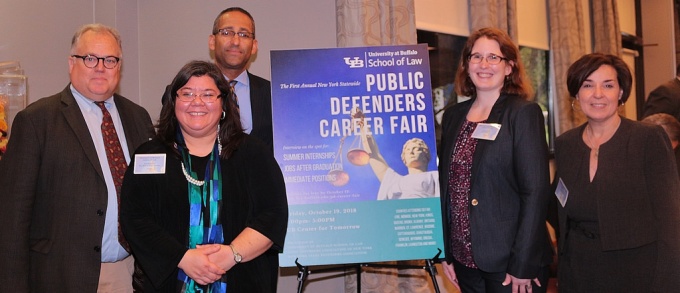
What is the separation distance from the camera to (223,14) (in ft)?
12.1

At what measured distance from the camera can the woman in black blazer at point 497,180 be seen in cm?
274

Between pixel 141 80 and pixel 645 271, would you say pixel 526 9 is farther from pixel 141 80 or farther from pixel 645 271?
pixel 645 271

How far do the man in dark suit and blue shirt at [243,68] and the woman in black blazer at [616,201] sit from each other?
1.61 metres

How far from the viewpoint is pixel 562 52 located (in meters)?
7.48

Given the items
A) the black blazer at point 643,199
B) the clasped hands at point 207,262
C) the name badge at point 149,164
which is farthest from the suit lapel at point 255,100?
the black blazer at point 643,199

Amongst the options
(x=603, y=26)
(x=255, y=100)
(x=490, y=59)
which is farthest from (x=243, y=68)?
(x=603, y=26)

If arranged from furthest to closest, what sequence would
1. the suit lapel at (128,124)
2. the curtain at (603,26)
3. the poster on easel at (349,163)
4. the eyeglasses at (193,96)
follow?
1. the curtain at (603,26)
2. the poster on easel at (349,163)
3. the suit lapel at (128,124)
4. the eyeglasses at (193,96)

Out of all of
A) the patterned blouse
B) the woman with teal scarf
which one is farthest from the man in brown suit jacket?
the patterned blouse

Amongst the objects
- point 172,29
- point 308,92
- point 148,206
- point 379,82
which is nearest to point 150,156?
point 148,206

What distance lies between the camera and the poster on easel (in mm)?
3281

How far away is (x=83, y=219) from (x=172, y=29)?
2246 millimetres

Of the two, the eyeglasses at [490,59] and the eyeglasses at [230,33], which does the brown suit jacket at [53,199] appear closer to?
the eyeglasses at [230,33]

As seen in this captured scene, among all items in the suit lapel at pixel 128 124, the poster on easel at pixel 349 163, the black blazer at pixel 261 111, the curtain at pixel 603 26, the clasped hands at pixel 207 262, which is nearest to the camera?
the clasped hands at pixel 207 262

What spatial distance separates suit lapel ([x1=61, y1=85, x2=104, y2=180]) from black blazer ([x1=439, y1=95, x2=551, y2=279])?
1648 millimetres
